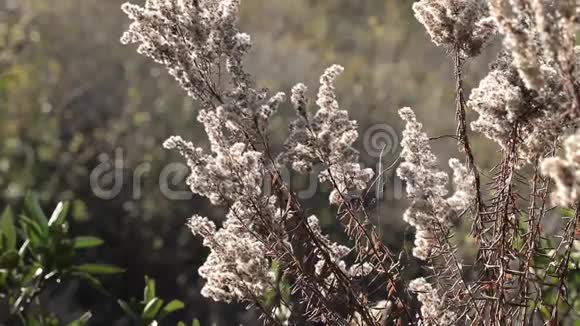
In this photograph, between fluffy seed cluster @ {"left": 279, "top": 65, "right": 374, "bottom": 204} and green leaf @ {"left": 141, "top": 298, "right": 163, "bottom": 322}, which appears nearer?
fluffy seed cluster @ {"left": 279, "top": 65, "right": 374, "bottom": 204}

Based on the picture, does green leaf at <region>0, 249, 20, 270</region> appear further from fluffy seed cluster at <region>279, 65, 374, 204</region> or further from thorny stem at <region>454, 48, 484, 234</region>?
thorny stem at <region>454, 48, 484, 234</region>

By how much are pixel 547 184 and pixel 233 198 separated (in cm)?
54

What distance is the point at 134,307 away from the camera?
1685 mm

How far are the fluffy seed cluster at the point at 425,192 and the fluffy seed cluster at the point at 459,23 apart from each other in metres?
0.15

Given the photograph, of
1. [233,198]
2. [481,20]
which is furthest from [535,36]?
[233,198]

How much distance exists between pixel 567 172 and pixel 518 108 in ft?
0.92

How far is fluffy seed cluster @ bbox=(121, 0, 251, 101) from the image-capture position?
1.48 meters

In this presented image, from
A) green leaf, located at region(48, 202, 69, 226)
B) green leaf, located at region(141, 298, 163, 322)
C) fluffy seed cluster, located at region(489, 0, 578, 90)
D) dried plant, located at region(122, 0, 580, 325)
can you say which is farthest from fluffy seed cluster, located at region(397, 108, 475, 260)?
green leaf, located at region(48, 202, 69, 226)

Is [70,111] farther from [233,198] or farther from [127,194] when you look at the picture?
[233,198]

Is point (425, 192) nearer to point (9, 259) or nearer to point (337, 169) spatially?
point (337, 169)

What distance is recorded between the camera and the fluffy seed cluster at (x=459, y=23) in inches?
57.2

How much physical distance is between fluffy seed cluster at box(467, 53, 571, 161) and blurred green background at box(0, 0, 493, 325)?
1.60 meters

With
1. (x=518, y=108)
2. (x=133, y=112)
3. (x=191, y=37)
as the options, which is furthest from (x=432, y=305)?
(x=133, y=112)

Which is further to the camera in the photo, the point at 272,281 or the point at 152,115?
the point at 152,115
